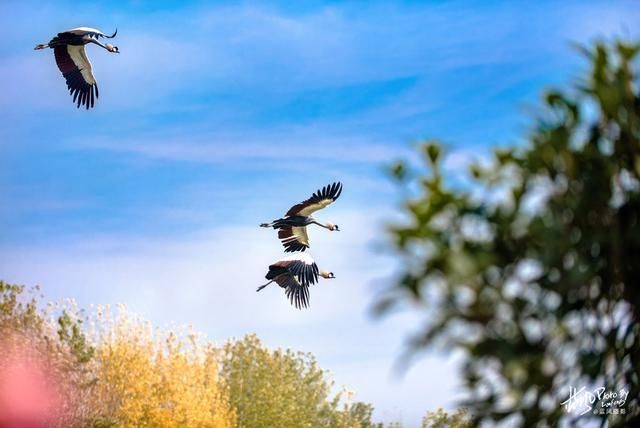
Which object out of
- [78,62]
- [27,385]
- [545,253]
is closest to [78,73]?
[78,62]

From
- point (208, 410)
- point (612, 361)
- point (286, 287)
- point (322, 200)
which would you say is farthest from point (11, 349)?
point (612, 361)

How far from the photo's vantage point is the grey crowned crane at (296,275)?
22281 mm

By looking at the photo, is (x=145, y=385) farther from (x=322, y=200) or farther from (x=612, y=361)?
(x=612, y=361)

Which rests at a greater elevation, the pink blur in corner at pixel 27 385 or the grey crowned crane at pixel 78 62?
the grey crowned crane at pixel 78 62

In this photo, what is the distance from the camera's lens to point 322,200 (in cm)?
2138

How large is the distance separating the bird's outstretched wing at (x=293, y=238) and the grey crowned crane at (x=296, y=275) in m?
0.24

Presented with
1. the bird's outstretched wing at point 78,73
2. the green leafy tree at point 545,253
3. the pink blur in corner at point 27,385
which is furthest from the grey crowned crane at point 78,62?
the green leafy tree at point 545,253

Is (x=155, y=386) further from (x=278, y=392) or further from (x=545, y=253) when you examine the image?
(x=545, y=253)

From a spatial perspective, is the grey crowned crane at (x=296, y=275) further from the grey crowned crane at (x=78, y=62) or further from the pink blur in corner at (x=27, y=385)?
the pink blur in corner at (x=27, y=385)

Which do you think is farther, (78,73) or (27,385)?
(27,385)

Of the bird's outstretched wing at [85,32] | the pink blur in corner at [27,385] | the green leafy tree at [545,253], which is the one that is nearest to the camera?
the green leafy tree at [545,253]

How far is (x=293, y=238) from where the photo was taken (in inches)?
886

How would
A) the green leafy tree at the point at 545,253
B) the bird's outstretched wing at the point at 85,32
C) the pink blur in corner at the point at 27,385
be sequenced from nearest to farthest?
the green leafy tree at the point at 545,253 < the bird's outstretched wing at the point at 85,32 < the pink blur in corner at the point at 27,385

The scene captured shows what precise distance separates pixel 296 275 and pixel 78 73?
6.54m
